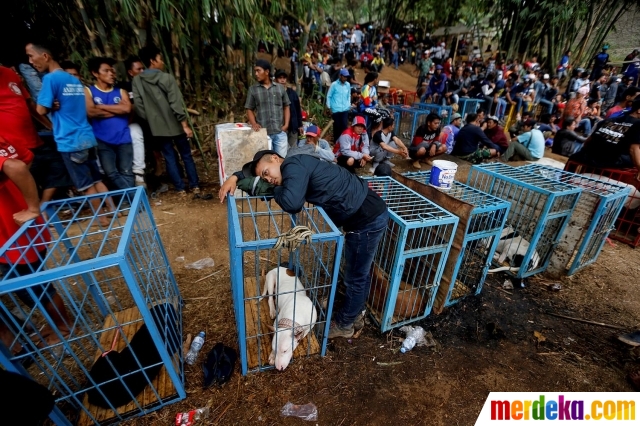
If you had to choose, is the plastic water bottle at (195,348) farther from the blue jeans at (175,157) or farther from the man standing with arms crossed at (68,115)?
the blue jeans at (175,157)

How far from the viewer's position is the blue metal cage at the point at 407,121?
8094 millimetres

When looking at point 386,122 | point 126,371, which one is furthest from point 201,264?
point 386,122

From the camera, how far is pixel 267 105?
5.09m

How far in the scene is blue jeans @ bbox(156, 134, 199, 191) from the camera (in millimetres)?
4809

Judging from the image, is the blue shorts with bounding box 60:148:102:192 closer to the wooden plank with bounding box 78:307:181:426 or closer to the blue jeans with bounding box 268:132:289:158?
the wooden plank with bounding box 78:307:181:426

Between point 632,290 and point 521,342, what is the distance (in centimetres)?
222

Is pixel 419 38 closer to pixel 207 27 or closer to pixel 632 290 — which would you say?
pixel 207 27

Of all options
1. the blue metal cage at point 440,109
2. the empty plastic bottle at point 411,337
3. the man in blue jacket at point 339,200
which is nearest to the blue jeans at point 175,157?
the man in blue jacket at point 339,200

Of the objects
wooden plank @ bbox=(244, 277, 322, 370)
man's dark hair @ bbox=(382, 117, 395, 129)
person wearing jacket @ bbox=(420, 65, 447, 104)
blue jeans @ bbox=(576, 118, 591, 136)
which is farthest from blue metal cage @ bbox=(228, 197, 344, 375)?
person wearing jacket @ bbox=(420, 65, 447, 104)

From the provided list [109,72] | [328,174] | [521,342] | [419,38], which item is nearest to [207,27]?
[109,72]

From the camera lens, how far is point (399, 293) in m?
3.01

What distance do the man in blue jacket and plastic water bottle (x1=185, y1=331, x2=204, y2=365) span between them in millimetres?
1219

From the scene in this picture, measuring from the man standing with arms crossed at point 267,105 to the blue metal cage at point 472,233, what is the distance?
8.99 feet

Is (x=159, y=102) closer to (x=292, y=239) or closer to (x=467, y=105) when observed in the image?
(x=292, y=239)
